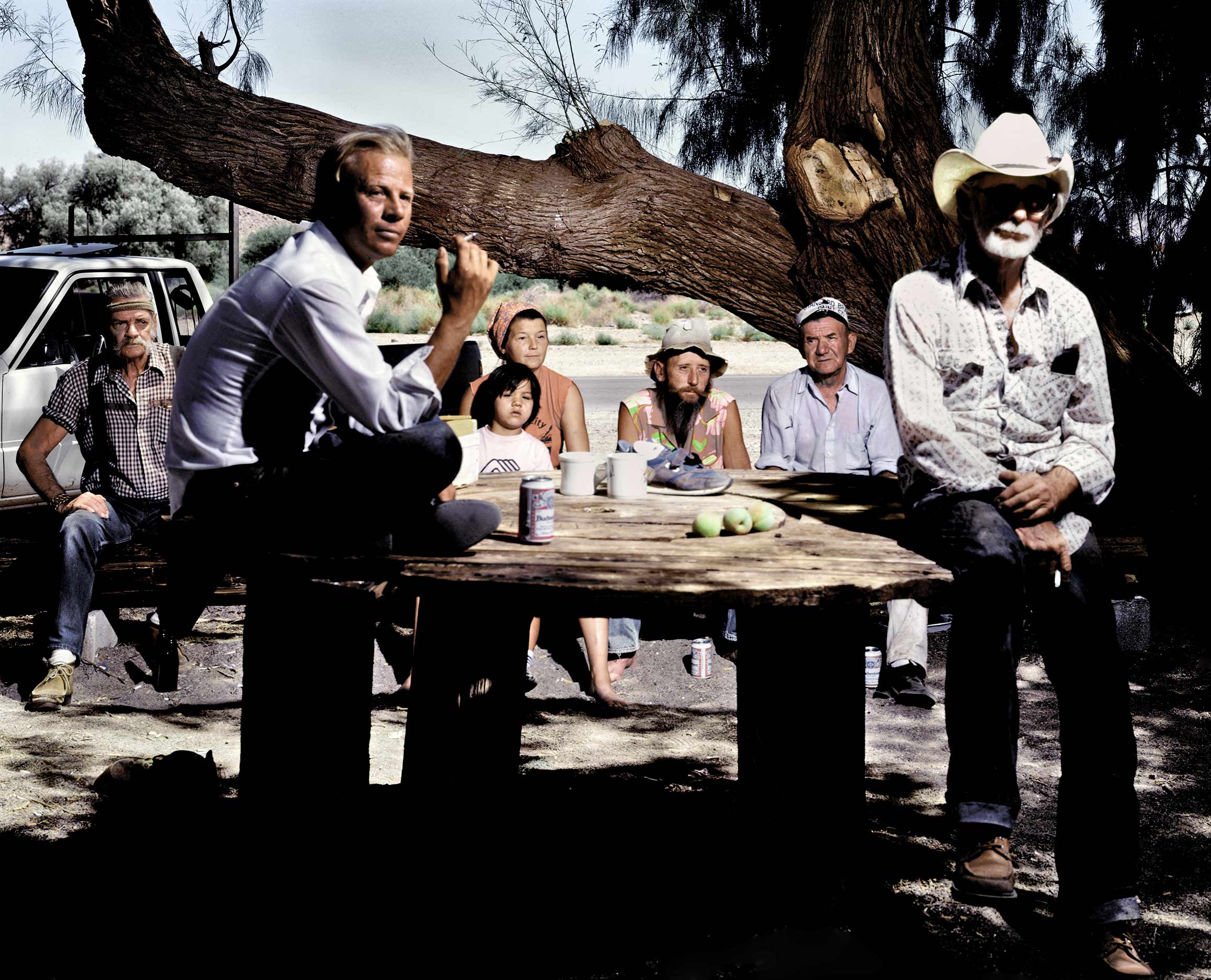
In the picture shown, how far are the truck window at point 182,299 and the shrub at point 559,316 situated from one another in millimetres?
27933

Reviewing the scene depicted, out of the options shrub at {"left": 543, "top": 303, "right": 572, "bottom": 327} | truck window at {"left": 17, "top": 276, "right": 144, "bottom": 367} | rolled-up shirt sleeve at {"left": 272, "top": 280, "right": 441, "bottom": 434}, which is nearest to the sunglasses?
rolled-up shirt sleeve at {"left": 272, "top": 280, "right": 441, "bottom": 434}

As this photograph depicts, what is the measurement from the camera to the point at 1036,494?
315 cm

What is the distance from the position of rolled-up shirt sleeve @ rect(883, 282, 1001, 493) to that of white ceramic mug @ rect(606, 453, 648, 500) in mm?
829

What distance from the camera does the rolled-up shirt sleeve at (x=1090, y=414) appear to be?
3.27 m

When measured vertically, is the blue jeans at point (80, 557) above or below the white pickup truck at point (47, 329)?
below

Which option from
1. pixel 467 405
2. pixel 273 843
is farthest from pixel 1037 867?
pixel 467 405

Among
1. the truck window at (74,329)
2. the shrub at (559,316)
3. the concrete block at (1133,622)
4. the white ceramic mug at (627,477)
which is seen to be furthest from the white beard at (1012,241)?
the shrub at (559,316)

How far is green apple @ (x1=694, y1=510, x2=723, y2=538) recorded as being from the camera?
125 inches

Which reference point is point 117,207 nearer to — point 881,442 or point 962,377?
point 881,442

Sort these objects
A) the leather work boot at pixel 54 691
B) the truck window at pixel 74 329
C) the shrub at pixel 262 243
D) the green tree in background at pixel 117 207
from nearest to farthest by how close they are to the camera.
Result: the leather work boot at pixel 54 691
the truck window at pixel 74 329
the green tree in background at pixel 117 207
the shrub at pixel 262 243

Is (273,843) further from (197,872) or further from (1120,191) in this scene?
(1120,191)

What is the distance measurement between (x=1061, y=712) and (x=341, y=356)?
1.85 meters

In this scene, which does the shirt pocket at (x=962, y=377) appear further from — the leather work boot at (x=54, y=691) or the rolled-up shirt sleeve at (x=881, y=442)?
the leather work boot at (x=54, y=691)

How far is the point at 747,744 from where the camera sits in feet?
11.5
